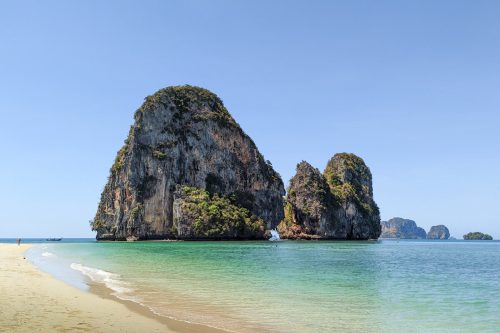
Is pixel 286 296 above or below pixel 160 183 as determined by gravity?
below

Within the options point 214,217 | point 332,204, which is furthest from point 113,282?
point 332,204

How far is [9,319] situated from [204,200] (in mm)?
102288

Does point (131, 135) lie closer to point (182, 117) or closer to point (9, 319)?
point (182, 117)

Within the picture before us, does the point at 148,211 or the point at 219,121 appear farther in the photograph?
the point at 219,121

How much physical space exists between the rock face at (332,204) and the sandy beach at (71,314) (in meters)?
119

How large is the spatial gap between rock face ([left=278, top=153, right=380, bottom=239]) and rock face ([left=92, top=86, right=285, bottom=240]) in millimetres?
9686

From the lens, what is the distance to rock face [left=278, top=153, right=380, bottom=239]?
13350 cm

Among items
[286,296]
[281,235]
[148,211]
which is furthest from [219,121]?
[286,296]

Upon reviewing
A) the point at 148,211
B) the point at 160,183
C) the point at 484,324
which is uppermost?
the point at 160,183

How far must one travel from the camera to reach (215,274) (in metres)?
24.8

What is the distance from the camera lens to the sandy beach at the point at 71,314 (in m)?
10.1

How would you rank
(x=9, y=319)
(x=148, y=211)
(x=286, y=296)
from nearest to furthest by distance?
(x=9, y=319)
(x=286, y=296)
(x=148, y=211)

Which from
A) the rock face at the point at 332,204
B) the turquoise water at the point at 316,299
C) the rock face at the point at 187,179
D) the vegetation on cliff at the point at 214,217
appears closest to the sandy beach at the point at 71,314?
the turquoise water at the point at 316,299

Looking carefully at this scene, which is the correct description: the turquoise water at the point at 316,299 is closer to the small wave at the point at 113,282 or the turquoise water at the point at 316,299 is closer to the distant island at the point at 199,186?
the small wave at the point at 113,282
